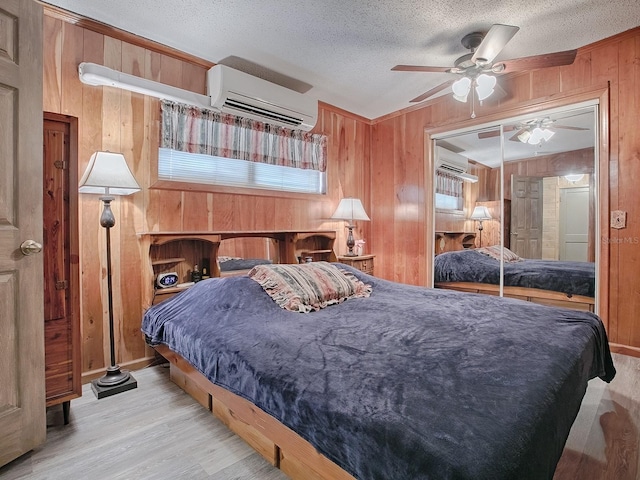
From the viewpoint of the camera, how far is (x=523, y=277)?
328cm

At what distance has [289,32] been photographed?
99.6 inches

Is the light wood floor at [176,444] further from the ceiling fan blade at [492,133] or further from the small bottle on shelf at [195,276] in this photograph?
the ceiling fan blade at [492,133]

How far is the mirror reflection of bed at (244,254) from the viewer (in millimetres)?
3007

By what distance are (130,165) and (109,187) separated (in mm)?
517

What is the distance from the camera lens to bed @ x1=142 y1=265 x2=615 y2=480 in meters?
0.86

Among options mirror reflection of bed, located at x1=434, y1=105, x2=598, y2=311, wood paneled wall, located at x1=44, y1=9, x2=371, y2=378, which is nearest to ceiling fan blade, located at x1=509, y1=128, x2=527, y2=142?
mirror reflection of bed, located at x1=434, y1=105, x2=598, y2=311

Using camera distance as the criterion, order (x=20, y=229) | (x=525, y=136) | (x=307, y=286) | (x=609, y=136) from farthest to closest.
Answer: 1. (x=525, y=136)
2. (x=609, y=136)
3. (x=307, y=286)
4. (x=20, y=229)

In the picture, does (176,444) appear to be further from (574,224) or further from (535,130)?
(535,130)

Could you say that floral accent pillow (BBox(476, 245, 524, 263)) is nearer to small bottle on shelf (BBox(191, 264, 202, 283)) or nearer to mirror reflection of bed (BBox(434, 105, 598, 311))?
mirror reflection of bed (BBox(434, 105, 598, 311))

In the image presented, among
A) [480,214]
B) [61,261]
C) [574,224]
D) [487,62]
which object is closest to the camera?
[61,261]

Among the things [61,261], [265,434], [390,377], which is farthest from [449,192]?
[61,261]

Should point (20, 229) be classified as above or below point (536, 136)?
below

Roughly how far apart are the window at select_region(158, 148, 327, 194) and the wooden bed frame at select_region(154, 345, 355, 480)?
1497 millimetres

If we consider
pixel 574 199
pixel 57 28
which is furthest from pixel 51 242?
pixel 574 199
